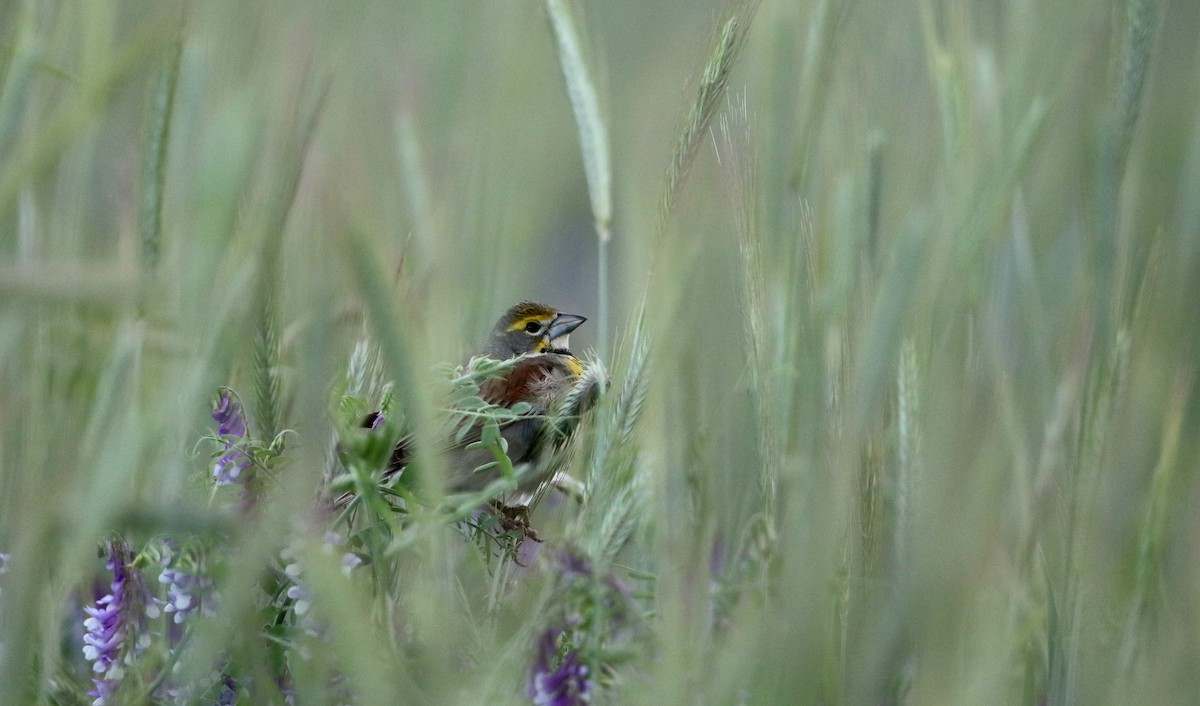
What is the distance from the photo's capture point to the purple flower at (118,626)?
50.4 inches

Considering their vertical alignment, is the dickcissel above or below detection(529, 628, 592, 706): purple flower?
above

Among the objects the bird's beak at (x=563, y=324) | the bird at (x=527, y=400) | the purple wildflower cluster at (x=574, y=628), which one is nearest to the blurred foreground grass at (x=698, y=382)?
the purple wildflower cluster at (x=574, y=628)

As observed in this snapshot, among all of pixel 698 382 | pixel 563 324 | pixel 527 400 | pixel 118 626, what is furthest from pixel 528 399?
pixel 118 626

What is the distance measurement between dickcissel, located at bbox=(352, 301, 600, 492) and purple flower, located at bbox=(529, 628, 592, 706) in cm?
18

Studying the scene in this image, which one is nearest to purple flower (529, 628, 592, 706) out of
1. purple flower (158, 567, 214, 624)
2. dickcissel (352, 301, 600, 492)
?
dickcissel (352, 301, 600, 492)

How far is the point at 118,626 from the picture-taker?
1305 millimetres

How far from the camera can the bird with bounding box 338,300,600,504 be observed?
1.65 m

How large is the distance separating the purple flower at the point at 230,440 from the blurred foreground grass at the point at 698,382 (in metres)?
0.03

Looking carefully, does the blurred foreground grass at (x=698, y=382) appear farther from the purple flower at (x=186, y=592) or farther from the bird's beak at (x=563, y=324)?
the bird's beak at (x=563, y=324)

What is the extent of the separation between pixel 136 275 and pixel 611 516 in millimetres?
593

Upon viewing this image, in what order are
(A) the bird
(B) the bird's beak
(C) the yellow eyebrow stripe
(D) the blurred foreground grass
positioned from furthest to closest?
(C) the yellow eyebrow stripe, (B) the bird's beak, (A) the bird, (D) the blurred foreground grass

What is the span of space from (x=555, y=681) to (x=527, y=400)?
1.43 m

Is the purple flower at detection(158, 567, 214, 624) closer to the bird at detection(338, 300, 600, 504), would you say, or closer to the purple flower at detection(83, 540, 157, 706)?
the purple flower at detection(83, 540, 157, 706)

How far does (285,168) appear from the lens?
0.95 meters
